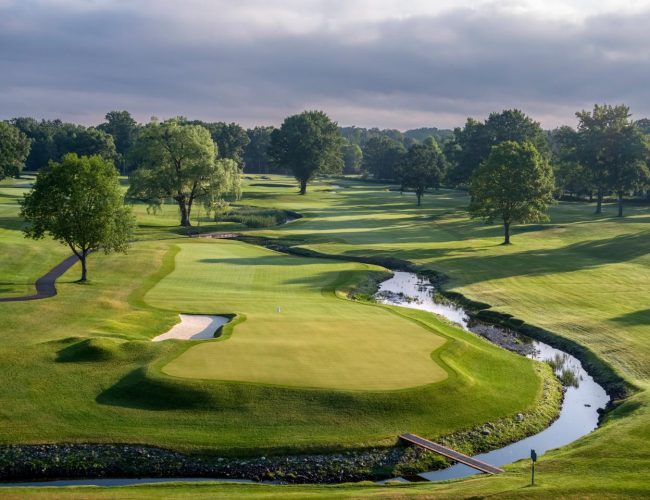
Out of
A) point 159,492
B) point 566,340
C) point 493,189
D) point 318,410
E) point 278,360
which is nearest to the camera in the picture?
point 159,492

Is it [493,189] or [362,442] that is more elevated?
[493,189]

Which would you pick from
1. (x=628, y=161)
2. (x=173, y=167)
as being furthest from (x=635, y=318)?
(x=628, y=161)

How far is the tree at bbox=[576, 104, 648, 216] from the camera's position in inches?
4166

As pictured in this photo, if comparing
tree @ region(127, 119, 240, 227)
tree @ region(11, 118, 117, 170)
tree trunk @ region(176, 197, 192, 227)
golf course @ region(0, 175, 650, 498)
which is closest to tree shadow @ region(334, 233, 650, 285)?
golf course @ region(0, 175, 650, 498)

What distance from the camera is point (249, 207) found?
120 metres

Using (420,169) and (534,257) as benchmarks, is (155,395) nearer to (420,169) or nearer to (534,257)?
(534,257)

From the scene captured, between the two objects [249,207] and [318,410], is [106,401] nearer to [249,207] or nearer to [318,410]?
[318,410]

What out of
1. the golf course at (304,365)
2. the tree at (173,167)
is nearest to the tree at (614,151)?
the golf course at (304,365)

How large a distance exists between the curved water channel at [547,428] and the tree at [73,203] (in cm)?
2204

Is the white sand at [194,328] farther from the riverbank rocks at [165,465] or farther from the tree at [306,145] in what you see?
the tree at [306,145]

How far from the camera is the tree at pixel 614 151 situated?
4166 inches

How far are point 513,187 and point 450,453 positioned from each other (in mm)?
62007

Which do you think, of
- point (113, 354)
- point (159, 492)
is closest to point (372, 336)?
point (113, 354)

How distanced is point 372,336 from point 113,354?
44.8 feet
